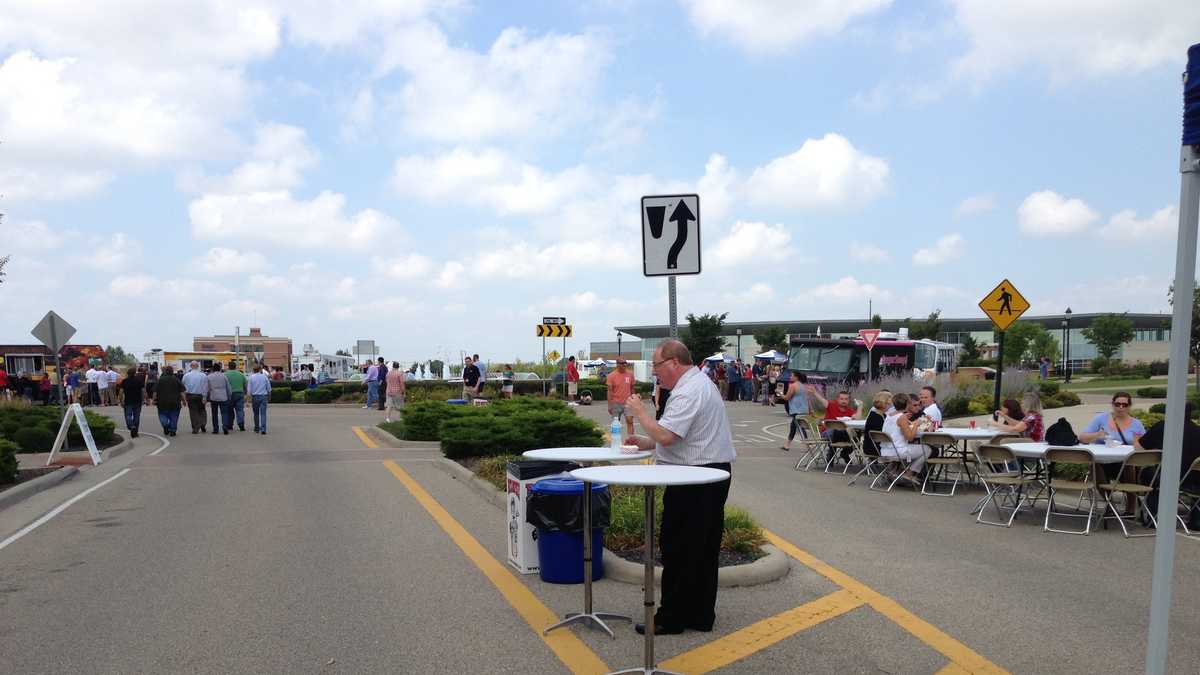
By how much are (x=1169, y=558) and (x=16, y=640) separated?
20.5 ft

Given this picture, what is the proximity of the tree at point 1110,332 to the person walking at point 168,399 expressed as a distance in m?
67.1

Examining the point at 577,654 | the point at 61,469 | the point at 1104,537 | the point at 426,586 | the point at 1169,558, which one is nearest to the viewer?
the point at 1169,558

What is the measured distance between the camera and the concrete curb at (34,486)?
39.8 feet

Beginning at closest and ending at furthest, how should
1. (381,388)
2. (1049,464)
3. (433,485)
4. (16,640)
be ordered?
(16,640), (1049,464), (433,485), (381,388)

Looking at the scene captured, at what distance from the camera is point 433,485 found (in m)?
13.2

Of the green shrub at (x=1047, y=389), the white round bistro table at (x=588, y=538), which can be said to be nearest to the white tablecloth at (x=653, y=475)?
the white round bistro table at (x=588, y=538)

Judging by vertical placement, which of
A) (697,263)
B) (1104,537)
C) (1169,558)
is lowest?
(1104,537)

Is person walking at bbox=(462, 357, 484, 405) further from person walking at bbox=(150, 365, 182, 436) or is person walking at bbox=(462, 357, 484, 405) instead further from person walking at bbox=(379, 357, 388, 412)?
person walking at bbox=(150, 365, 182, 436)

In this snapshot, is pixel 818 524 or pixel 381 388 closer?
pixel 818 524

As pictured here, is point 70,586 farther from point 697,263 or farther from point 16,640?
point 697,263

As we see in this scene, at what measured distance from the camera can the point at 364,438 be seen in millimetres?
21484

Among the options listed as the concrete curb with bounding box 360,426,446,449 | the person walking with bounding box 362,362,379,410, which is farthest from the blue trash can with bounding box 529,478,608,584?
the person walking with bounding box 362,362,379,410

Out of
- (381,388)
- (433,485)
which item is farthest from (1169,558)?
(381,388)

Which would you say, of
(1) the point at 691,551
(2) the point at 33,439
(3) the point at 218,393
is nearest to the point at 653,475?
(1) the point at 691,551
